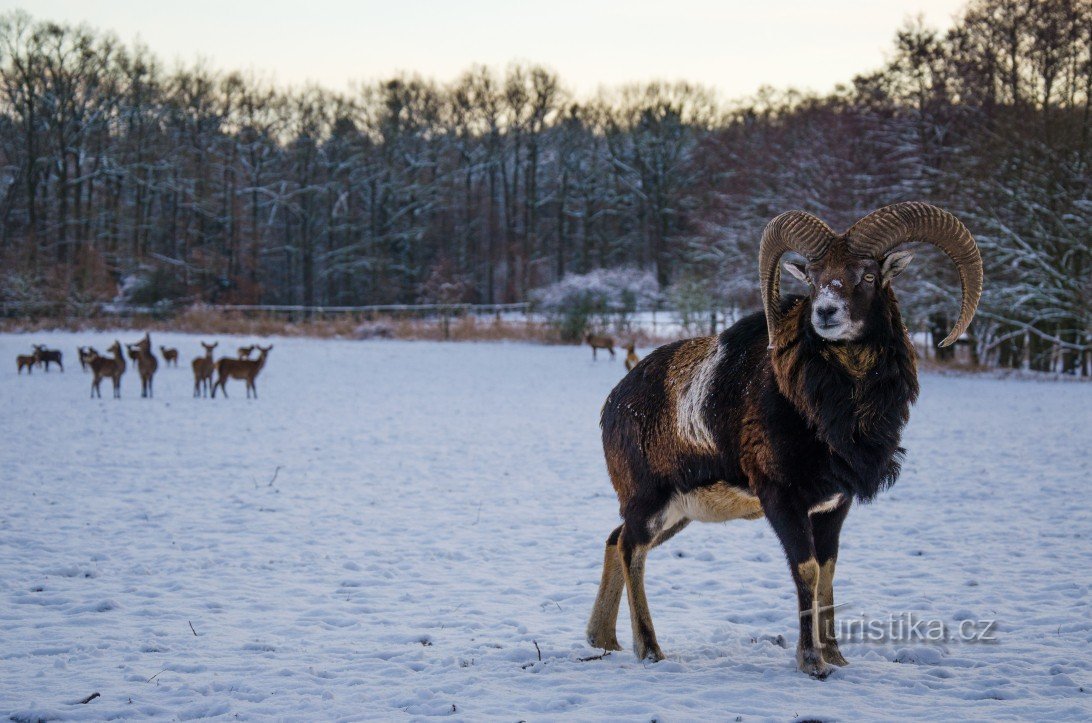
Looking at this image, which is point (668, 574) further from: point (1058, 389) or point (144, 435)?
point (1058, 389)

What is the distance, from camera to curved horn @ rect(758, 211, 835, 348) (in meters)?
4.51

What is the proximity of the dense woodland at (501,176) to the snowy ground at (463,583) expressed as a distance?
37.5 ft

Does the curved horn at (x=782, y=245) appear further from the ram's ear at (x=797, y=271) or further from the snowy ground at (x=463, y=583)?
the snowy ground at (x=463, y=583)

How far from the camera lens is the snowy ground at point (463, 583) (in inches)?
159

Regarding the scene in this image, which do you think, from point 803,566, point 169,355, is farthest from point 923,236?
point 169,355

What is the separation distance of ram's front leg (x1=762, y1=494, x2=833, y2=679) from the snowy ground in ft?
0.41

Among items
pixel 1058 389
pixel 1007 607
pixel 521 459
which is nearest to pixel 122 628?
pixel 1007 607

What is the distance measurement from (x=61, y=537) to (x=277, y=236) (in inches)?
1899

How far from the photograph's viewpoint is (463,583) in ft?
21.1

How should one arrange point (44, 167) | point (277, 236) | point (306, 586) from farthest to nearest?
point (277, 236) → point (44, 167) → point (306, 586)

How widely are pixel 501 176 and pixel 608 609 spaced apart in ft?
176

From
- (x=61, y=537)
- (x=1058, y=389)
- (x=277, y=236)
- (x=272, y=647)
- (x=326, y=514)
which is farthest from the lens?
(x=277, y=236)

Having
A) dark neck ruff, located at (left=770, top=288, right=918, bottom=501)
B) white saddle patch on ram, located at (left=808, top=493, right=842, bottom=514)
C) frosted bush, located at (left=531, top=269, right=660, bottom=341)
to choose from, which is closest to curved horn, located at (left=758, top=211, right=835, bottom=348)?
dark neck ruff, located at (left=770, top=288, right=918, bottom=501)

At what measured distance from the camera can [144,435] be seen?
45.1ft
